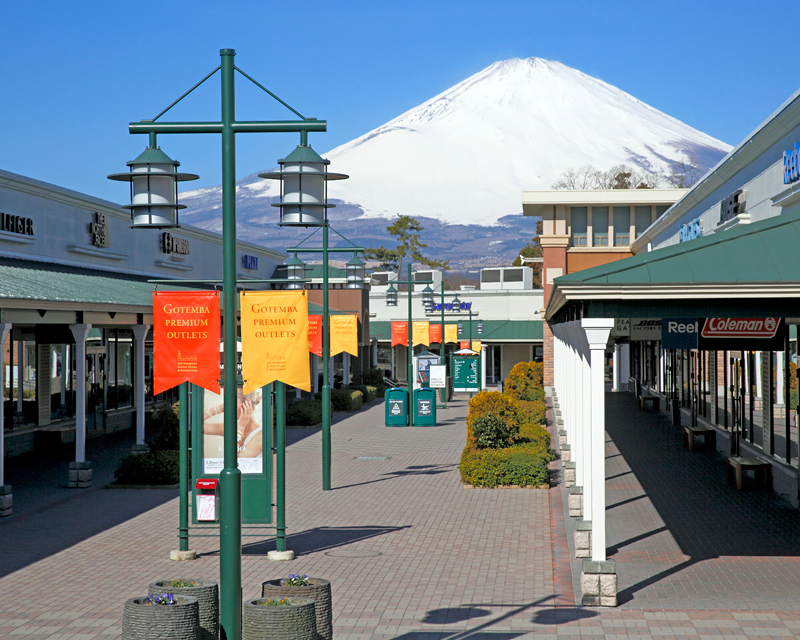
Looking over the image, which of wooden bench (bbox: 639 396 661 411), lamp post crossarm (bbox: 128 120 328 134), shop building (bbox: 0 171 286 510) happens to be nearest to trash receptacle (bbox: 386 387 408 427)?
shop building (bbox: 0 171 286 510)

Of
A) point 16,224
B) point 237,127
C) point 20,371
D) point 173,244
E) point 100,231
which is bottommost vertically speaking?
point 20,371

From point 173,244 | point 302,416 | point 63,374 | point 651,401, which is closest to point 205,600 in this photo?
point 63,374

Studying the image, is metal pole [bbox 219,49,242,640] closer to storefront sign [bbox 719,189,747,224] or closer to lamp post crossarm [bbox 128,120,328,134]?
lamp post crossarm [bbox 128,120,328,134]

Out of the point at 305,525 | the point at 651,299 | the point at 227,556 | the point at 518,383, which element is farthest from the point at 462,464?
the point at 518,383

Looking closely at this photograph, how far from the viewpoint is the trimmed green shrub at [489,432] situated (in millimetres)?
19672

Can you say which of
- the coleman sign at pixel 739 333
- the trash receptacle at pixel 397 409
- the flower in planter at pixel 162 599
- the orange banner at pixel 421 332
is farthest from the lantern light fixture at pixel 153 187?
the orange banner at pixel 421 332

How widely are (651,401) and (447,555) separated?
83.8 feet

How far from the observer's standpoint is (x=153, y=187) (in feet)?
27.1

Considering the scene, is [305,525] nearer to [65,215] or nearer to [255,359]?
[255,359]

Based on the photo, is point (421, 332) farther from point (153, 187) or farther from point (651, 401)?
point (153, 187)

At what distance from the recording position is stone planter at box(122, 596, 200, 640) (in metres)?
7.46

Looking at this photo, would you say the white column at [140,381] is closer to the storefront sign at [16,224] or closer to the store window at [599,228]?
the storefront sign at [16,224]

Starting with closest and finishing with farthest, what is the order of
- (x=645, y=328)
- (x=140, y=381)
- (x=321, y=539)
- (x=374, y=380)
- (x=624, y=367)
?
1. (x=321, y=539)
2. (x=140, y=381)
3. (x=645, y=328)
4. (x=374, y=380)
5. (x=624, y=367)

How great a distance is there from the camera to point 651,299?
33.2ft
